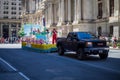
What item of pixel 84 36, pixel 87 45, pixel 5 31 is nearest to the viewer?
pixel 87 45

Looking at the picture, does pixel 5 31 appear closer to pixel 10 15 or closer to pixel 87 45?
pixel 10 15

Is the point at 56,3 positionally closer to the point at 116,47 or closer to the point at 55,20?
the point at 55,20

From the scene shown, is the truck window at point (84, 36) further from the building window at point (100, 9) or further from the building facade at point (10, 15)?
the building facade at point (10, 15)

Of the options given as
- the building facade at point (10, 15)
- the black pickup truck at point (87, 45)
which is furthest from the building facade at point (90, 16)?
the building facade at point (10, 15)

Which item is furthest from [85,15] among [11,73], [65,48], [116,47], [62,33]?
[11,73]

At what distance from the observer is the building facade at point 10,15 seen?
14262 cm

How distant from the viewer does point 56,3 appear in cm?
7250

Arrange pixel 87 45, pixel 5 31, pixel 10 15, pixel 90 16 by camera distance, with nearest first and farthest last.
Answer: pixel 87 45, pixel 90 16, pixel 10 15, pixel 5 31

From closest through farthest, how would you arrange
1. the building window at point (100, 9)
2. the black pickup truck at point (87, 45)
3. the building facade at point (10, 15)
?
the black pickup truck at point (87, 45) < the building window at point (100, 9) < the building facade at point (10, 15)

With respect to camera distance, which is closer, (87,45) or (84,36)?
(87,45)

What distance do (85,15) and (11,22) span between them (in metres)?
93.1

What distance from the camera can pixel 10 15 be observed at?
143 m

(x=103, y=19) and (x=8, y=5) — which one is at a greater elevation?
(x=8, y=5)

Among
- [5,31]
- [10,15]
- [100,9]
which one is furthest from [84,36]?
[5,31]
